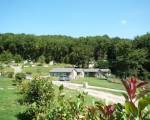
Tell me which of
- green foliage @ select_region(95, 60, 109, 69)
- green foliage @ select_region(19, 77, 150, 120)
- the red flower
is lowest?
green foliage @ select_region(95, 60, 109, 69)

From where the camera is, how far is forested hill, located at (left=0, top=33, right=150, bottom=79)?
95.8 meters

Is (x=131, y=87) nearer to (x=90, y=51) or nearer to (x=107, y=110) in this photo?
(x=107, y=110)

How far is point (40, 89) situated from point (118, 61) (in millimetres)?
74949

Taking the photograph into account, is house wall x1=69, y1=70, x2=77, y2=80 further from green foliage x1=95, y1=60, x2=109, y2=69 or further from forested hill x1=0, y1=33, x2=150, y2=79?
green foliage x1=95, y1=60, x2=109, y2=69

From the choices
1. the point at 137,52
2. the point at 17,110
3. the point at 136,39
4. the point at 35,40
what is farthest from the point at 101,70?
the point at 17,110

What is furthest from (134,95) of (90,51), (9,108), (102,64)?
(90,51)

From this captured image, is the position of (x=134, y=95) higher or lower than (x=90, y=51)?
higher

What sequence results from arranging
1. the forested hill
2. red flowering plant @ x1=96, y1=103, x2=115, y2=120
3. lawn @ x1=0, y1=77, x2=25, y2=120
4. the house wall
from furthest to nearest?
the forested hill < the house wall < lawn @ x1=0, y1=77, x2=25, y2=120 < red flowering plant @ x1=96, y1=103, x2=115, y2=120

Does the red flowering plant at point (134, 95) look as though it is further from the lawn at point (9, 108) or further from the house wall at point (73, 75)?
the house wall at point (73, 75)

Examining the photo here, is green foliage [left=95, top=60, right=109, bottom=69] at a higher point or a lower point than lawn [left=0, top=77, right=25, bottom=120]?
lower

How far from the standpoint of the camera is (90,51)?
115625mm

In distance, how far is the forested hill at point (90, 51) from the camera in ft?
314

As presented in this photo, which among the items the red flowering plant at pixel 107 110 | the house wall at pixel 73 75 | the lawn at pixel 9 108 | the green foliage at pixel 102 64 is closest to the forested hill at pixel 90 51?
the green foliage at pixel 102 64

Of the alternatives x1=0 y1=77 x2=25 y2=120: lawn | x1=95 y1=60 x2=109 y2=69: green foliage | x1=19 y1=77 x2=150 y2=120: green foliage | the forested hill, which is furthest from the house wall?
x1=19 y1=77 x2=150 y2=120: green foliage
